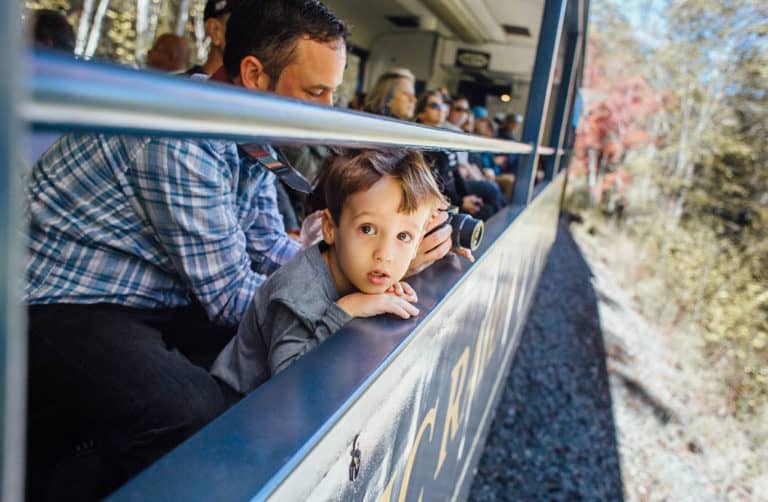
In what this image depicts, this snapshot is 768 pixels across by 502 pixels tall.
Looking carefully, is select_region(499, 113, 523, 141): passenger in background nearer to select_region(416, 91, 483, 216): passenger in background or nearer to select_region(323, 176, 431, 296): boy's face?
select_region(416, 91, 483, 216): passenger in background

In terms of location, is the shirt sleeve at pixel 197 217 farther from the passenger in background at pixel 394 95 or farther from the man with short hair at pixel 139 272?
the passenger in background at pixel 394 95

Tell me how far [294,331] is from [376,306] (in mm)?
166

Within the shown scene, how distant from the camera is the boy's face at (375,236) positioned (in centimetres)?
121

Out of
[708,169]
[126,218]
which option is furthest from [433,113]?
[708,169]

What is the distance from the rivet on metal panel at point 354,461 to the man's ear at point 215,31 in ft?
5.92

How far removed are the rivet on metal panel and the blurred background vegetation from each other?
7.44 metres

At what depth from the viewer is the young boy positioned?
116 centimetres

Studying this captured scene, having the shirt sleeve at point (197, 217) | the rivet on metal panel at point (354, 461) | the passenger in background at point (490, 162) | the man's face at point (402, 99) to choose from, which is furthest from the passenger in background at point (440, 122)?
the rivet on metal panel at point (354, 461)

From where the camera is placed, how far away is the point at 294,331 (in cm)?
115

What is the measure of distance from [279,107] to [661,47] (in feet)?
65.5

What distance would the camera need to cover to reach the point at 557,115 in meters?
6.46

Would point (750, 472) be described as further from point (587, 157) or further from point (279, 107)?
point (587, 157)

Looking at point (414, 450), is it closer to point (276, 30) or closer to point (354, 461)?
point (354, 461)

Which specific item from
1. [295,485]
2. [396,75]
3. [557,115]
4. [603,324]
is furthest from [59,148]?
[603,324]
